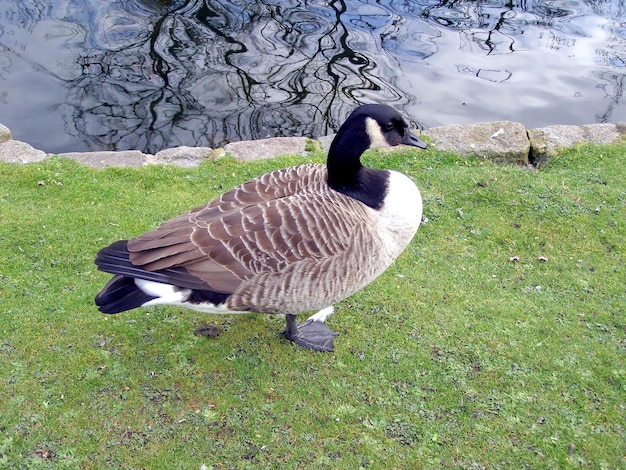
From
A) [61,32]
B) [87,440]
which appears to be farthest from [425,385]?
[61,32]

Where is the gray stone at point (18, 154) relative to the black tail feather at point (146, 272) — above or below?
below

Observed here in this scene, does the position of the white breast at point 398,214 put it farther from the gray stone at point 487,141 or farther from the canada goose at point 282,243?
the gray stone at point 487,141

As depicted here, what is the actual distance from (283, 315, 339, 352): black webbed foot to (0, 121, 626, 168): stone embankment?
3.05 m

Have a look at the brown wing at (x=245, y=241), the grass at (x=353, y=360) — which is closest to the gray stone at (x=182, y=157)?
the grass at (x=353, y=360)

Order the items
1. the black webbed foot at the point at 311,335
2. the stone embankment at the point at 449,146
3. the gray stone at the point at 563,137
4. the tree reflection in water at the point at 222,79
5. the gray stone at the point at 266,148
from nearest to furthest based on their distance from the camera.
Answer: the black webbed foot at the point at 311,335 → the stone embankment at the point at 449,146 → the gray stone at the point at 266,148 → the gray stone at the point at 563,137 → the tree reflection in water at the point at 222,79

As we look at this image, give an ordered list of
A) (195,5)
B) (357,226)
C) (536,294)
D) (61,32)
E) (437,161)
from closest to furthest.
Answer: (357,226) < (536,294) < (437,161) < (61,32) < (195,5)

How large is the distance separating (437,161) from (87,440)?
497 centimetres

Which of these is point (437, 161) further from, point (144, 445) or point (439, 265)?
point (144, 445)

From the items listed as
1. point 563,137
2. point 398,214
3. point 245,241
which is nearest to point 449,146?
point 563,137

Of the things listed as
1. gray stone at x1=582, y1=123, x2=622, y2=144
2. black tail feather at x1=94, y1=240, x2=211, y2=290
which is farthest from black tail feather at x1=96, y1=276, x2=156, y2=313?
gray stone at x1=582, y1=123, x2=622, y2=144

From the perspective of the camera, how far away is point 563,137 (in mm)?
7488

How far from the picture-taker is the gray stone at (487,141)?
23.4 feet

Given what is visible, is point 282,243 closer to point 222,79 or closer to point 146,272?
point 146,272

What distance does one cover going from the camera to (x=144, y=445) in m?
3.43
